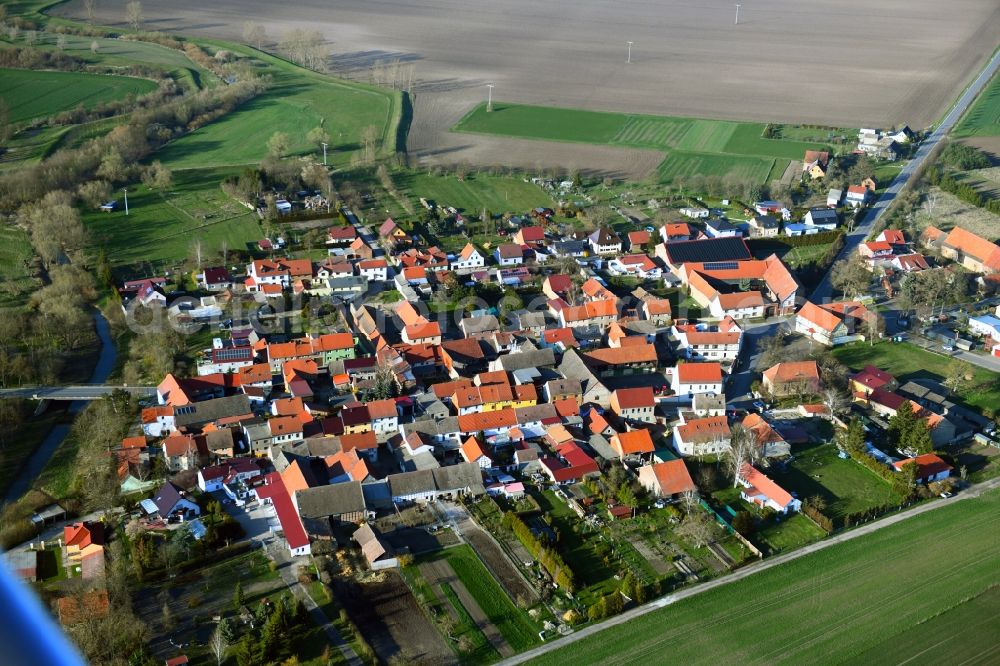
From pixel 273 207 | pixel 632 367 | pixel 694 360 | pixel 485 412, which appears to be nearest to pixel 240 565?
pixel 485 412

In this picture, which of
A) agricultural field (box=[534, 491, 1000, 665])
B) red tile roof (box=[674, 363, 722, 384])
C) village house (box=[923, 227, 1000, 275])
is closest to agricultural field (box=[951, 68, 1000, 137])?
village house (box=[923, 227, 1000, 275])

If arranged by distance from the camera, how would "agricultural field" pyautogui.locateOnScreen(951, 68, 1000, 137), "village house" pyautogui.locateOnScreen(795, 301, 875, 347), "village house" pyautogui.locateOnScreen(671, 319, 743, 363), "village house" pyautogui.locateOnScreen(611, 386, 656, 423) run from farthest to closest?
1. "agricultural field" pyautogui.locateOnScreen(951, 68, 1000, 137)
2. "village house" pyautogui.locateOnScreen(795, 301, 875, 347)
3. "village house" pyautogui.locateOnScreen(671, 319, 743, 363)
4. "village house" pyautogui.locateOnScreen(611, 386, 656, 423)

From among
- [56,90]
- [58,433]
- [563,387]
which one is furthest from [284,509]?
[56,90]

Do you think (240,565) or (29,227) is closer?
(240,565)

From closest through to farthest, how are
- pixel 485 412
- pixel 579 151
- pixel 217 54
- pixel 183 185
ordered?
pixel 485 412 < pixel 183 185 < pixel 579 151 < pixel 217 54

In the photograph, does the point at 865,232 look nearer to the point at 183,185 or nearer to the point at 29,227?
the point at 183,185

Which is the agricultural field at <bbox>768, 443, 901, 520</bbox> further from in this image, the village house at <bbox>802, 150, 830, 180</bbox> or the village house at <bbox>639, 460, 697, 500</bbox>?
the village house at <bbox>802, 150, 830, 180</bbox>

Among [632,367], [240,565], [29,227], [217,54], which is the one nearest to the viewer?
[240,565]
